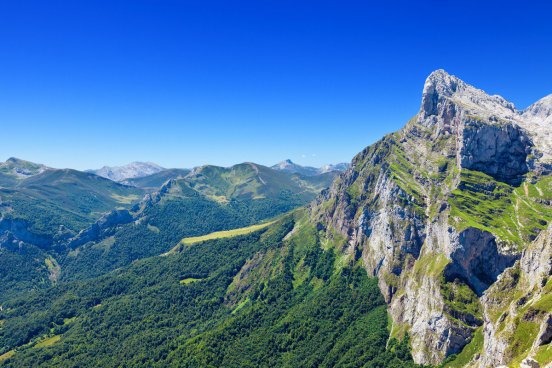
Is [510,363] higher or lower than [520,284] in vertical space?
lower

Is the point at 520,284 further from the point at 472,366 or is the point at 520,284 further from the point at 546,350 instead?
the point at 546,350

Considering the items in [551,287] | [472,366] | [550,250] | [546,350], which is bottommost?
[472,366]

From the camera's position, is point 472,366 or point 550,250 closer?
point 550,250

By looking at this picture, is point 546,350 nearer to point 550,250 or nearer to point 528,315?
point 528,315

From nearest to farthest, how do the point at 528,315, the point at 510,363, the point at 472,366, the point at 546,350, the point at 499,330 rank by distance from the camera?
the point at 546,350, the point at 510,363, the point at 528,315, the point at 499,330, the point at 472,366

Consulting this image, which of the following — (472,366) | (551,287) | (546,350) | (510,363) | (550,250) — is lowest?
(472,366)

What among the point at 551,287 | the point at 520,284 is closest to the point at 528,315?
the point at 551,287

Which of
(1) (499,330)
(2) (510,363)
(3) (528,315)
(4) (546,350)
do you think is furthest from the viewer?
(1) (499,330)

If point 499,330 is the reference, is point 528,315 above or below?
above

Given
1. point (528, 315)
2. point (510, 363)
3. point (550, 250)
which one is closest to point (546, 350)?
point (510, 363)
